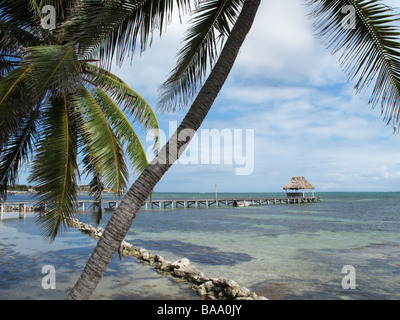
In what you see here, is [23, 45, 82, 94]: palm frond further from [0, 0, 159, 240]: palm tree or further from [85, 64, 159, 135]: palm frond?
[85, 64, 159, 135]: palm frond

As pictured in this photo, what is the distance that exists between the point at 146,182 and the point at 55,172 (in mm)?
2946

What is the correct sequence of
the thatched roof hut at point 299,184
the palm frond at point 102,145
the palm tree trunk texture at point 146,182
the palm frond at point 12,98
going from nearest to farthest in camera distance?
the palm tree trunk texture at point 146,182 < the palm frond at point 12,98 < the palm frond at point 102,145 < the thatched roof hut at point 299,184

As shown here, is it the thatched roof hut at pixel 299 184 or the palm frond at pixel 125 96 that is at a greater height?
the palm frond at pixel 125 96

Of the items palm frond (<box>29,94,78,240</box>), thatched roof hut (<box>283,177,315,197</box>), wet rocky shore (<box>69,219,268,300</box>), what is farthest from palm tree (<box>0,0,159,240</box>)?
thatched roof hut (<box>283,177,315,197</box>)

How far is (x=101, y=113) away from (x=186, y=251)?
35.7ft

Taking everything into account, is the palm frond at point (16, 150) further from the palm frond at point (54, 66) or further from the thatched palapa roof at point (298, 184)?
the thatched palapa roof at point (298, 184)

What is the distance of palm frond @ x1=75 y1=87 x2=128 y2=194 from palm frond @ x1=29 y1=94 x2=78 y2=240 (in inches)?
16.3

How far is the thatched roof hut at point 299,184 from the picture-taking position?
A: 2355 inches
